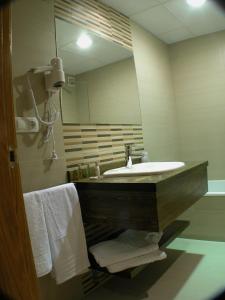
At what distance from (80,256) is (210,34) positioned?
116 inches

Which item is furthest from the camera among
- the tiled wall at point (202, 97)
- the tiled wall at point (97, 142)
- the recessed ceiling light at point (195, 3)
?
the tiled wall at point (202, 97)

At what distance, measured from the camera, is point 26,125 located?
1.47m

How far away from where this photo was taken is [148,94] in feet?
9.16

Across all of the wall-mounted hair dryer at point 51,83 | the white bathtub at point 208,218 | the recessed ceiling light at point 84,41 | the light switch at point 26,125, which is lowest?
the white bathtub at point 208,218

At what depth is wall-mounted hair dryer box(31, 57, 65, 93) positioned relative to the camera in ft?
5.11

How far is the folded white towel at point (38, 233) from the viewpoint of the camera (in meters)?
1.33

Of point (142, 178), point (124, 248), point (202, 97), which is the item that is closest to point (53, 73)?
point (142, 178)

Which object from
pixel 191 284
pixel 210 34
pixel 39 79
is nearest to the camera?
pixel 39 79

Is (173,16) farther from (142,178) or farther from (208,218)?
(208,218)

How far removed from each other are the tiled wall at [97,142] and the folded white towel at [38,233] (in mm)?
430

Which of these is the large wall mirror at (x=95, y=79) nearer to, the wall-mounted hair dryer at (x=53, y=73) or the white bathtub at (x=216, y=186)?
the wall-mounted hair dryer at (x=53, y=73)

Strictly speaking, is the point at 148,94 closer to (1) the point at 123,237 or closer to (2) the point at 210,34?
(2) the point at 210,34

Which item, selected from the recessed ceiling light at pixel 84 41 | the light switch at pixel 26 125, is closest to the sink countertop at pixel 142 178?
the light switch at pixel 26 125

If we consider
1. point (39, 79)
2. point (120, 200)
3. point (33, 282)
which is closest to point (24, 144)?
point (39, 79)
